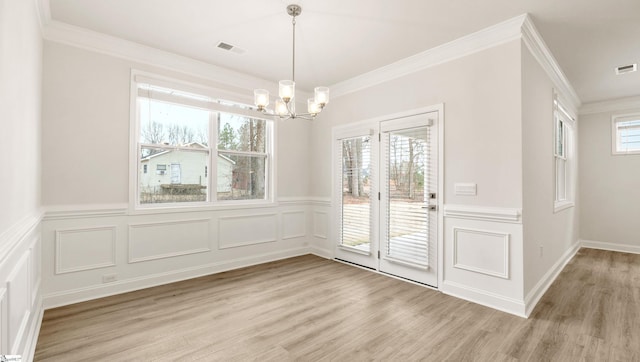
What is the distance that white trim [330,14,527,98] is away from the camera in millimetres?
3069

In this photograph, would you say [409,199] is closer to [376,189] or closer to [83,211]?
[376,189]

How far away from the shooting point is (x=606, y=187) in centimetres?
578

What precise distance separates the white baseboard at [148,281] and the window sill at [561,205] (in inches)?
158

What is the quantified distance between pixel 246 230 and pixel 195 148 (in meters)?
1.43

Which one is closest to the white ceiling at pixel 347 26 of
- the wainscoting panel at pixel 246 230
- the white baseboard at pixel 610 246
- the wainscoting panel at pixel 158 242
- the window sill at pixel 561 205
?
the window sill at pixel 561 205

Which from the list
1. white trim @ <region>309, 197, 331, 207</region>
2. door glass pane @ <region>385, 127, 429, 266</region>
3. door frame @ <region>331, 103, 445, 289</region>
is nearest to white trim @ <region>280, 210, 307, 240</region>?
white trim @ <region>309, 197, 331, 207</region>

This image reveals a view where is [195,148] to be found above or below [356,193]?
above

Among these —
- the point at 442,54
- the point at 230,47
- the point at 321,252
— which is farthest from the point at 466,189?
the point at 230,47

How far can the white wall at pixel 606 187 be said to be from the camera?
5.52 m

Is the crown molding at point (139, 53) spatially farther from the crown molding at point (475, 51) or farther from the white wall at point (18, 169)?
the crown molding at point (475, 51)

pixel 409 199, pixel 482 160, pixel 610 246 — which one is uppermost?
pixel 482 160

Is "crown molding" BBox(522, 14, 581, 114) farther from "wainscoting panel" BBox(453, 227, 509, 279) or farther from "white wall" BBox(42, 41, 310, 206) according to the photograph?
"white wall" BBox(42, 41, 310, 206)

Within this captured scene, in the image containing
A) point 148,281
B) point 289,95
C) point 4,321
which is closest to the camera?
point 4,321

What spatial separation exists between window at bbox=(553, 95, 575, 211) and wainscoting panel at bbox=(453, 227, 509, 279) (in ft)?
5.51
